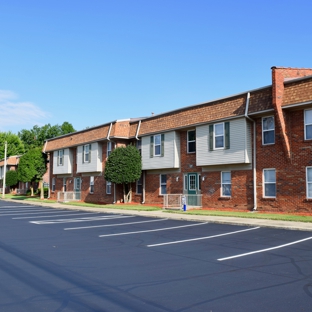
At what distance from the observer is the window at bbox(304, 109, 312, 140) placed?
58.9ft

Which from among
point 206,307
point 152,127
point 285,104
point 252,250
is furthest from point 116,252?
point 152,127

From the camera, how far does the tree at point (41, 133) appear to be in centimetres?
7800

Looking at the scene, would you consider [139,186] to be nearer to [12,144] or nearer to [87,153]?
[87,153]

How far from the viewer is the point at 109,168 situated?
27547mm

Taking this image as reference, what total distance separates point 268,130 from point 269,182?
281 centimetres

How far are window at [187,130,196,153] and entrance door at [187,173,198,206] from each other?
167 cm

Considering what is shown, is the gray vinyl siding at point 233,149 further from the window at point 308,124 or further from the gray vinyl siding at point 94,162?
the gray vinyl siding at point 94,162

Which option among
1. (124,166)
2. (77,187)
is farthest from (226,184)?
(77,187)

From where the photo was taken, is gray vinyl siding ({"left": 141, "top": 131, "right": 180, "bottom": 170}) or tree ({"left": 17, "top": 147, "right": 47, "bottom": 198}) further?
tree ({"left": 17, "top": 147, "right": 47, "bottom": 198})

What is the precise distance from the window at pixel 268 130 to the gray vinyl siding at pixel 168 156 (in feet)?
22.7

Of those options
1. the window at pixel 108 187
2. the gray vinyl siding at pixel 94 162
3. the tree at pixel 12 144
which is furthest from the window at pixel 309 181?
the tree at pixel 12 144

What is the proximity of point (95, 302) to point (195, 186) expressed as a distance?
18.9 m

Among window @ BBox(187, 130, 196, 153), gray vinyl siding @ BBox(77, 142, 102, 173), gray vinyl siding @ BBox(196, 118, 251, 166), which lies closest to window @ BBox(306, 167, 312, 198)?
gray vinyl siding @ BBox(196, 118, 251, 166)

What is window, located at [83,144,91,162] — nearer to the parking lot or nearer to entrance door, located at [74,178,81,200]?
entrance door, located at [74,178,81,200]
